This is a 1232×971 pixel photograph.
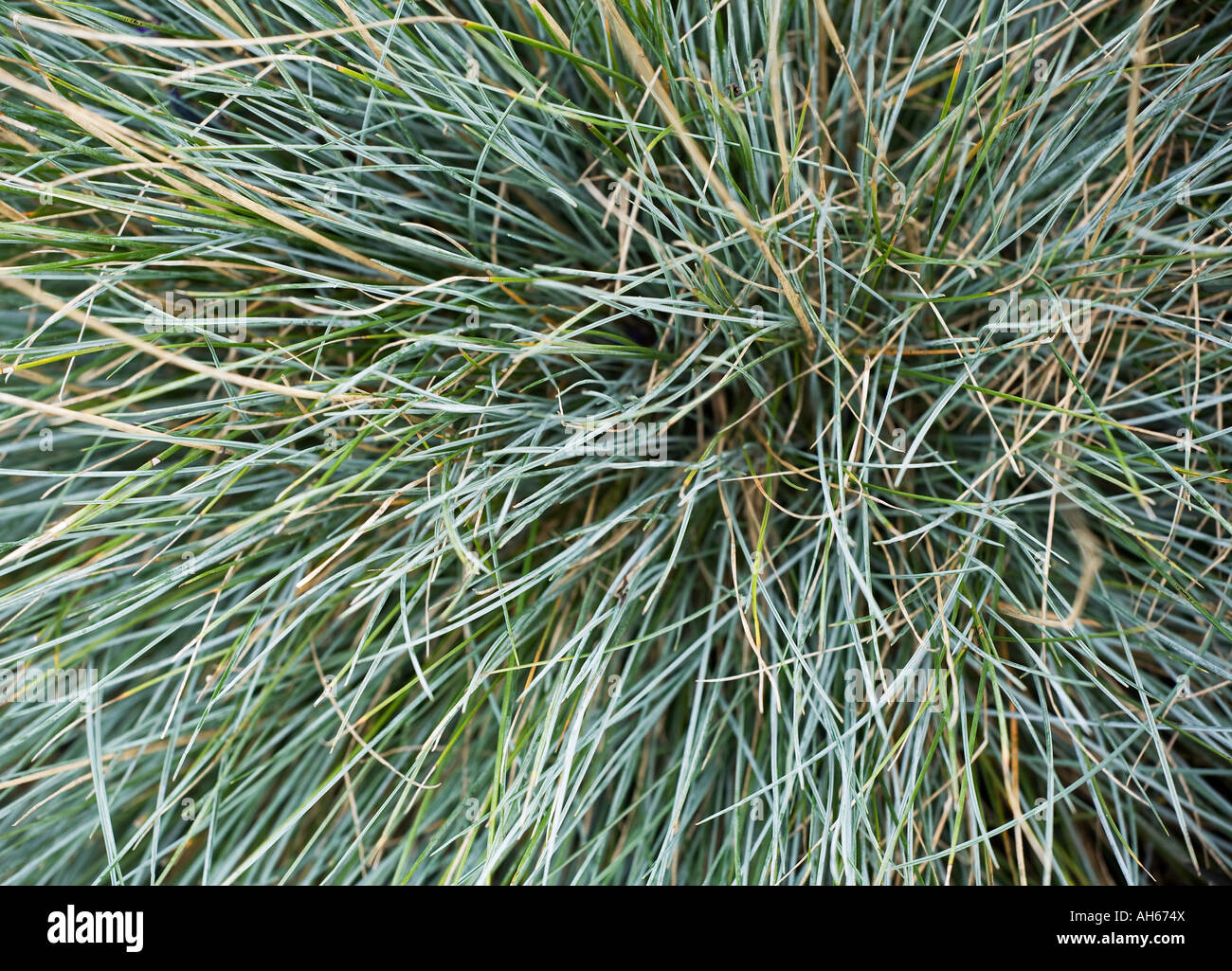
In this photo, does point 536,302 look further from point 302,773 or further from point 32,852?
point 32,852

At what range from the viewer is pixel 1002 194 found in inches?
33.8

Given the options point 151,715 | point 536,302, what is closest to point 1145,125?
point 536,302

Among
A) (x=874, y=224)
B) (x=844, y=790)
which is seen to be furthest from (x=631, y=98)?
(x=844, y=790)

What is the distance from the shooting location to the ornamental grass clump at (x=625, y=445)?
0.76 m

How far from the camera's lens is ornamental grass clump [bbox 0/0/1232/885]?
2.48ft

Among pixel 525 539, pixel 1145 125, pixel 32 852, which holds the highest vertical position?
pixel 1145 125

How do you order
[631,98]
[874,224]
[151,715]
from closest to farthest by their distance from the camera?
[874,224] < [631,98] < [151,715]

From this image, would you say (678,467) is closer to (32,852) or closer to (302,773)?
(302,773)

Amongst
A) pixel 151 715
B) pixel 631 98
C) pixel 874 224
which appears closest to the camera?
pixel 874 224

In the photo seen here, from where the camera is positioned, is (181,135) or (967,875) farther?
(967,875)

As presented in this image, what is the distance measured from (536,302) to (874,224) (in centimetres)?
38

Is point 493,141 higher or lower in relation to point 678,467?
higher

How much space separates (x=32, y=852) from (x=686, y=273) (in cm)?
98

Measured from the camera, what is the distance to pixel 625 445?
2.65 feet
